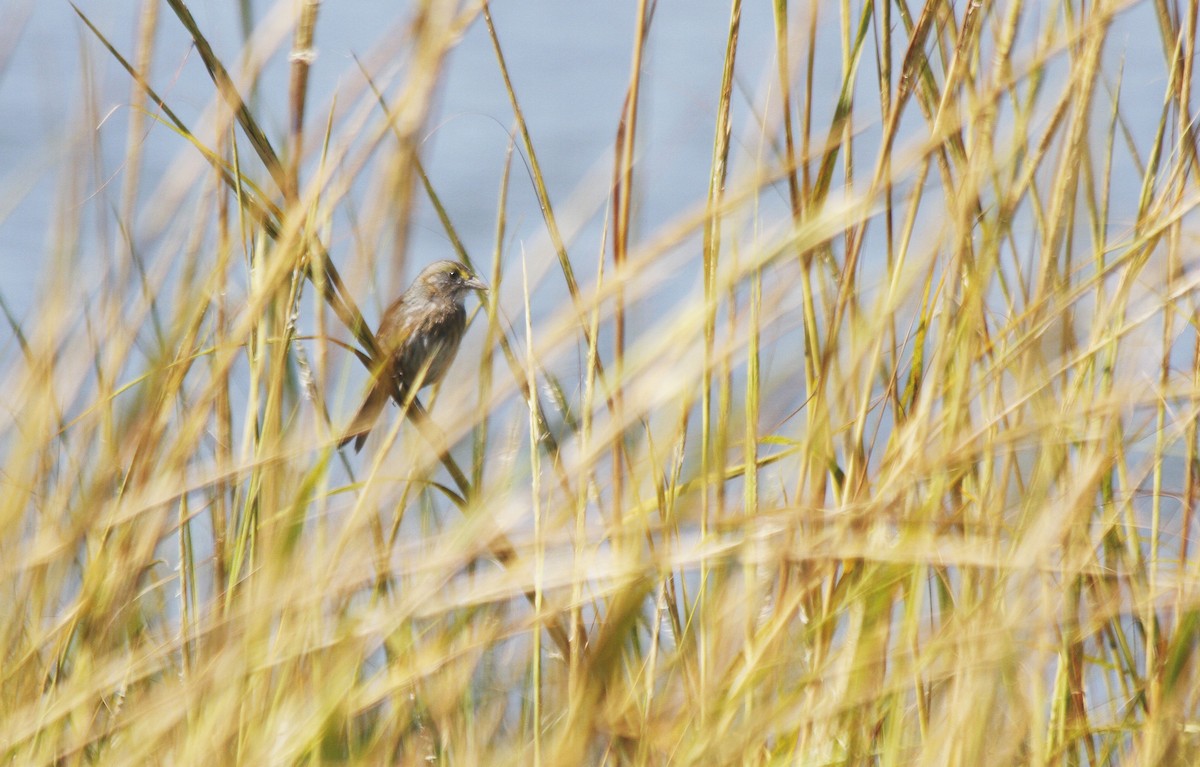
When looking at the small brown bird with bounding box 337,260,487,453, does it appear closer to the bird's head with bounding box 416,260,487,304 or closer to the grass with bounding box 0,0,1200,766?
the bird's head with bounding box 416,260,487,304

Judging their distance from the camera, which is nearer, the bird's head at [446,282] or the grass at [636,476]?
the grass at [636,476]

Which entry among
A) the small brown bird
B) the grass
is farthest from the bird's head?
the grass

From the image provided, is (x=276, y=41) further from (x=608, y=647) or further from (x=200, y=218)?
(x=608, y=647)

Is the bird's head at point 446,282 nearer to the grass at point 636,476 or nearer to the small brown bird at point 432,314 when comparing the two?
the small brown bird at point 432,314

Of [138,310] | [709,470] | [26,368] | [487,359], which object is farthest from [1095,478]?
[26,368]

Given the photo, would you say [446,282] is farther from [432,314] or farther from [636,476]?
[636,476]

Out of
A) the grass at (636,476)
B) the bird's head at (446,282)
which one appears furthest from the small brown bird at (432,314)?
the grass at (636,476)

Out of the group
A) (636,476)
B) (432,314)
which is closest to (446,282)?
(432,314)

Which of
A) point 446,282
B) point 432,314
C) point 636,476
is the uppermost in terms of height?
point 446,282

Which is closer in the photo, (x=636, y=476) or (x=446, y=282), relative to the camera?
(x=636, y=476)

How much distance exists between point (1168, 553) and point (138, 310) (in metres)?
1.31

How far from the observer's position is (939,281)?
1.43m

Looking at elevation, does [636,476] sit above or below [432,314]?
below

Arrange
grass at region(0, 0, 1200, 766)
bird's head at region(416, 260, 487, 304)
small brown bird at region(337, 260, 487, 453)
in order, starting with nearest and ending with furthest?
grass at region(0, 0, 1200, 766) → small brown bird at region(337, 260, 487, 453) → bird's head at region(416, 260, 487, 304)
